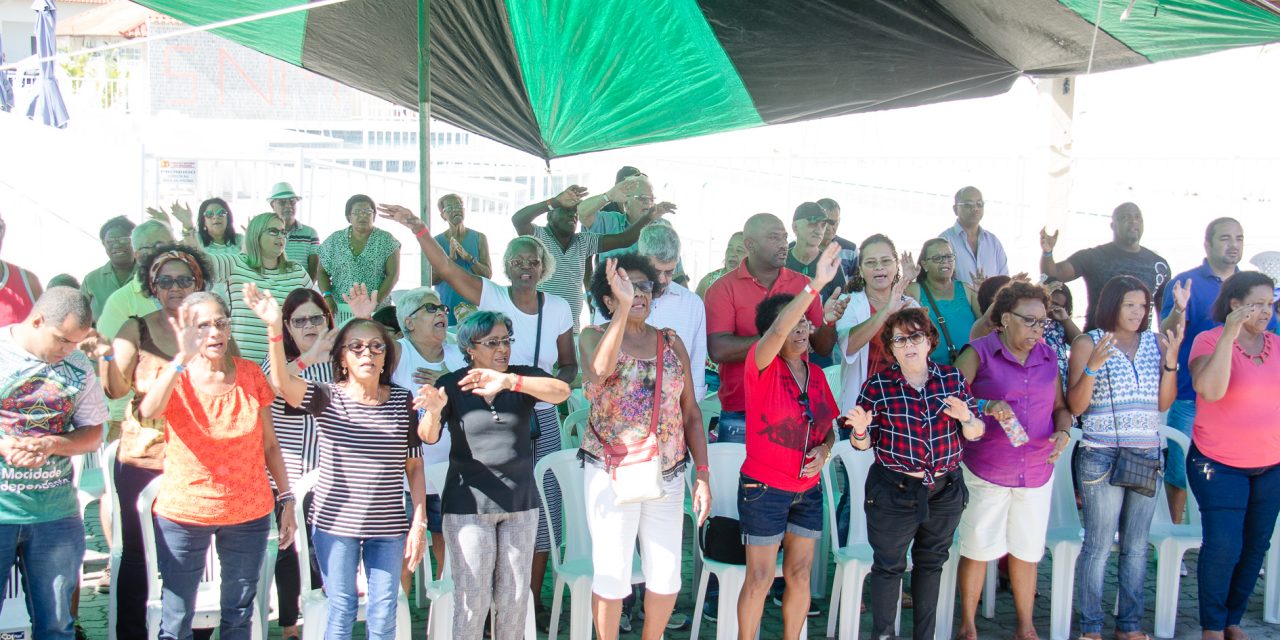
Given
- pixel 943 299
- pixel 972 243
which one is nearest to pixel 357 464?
pixel 943 299

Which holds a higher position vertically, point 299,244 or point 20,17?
point 20,17

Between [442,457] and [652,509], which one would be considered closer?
[652,509]

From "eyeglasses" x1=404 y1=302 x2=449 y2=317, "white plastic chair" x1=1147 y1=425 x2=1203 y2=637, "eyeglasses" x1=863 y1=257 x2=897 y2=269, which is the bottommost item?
"white plastic chair" x1=1147 y1=425 x2=1203 y2=637

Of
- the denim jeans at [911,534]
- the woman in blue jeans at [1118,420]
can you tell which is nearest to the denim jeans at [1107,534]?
the woman in blue jeans at [1118,420]

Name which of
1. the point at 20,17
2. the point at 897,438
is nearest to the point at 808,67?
the point at 897,438

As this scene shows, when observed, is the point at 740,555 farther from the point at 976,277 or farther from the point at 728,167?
the point at 728,167

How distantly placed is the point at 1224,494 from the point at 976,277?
5.70ft

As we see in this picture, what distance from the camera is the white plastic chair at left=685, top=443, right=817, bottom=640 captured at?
14.5 feet

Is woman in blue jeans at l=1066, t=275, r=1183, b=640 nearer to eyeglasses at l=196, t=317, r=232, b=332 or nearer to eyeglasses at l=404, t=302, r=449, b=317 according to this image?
eyeglasses at l=404, t=302, r=449, b=317

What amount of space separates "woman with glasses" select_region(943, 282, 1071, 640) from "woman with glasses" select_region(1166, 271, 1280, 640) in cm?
65

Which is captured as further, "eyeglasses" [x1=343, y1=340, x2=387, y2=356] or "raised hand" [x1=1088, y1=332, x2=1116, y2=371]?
"raised hand" [x1=1088, y1=332, x2=1116, y2=371]

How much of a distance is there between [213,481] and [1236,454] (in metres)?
4.15

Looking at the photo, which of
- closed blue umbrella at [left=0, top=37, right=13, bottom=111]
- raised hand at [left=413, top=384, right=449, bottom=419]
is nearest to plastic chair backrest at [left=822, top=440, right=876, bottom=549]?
raised hand at [left=413, top=384, right=449, bottom=419]

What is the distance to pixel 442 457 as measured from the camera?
4.59 m
